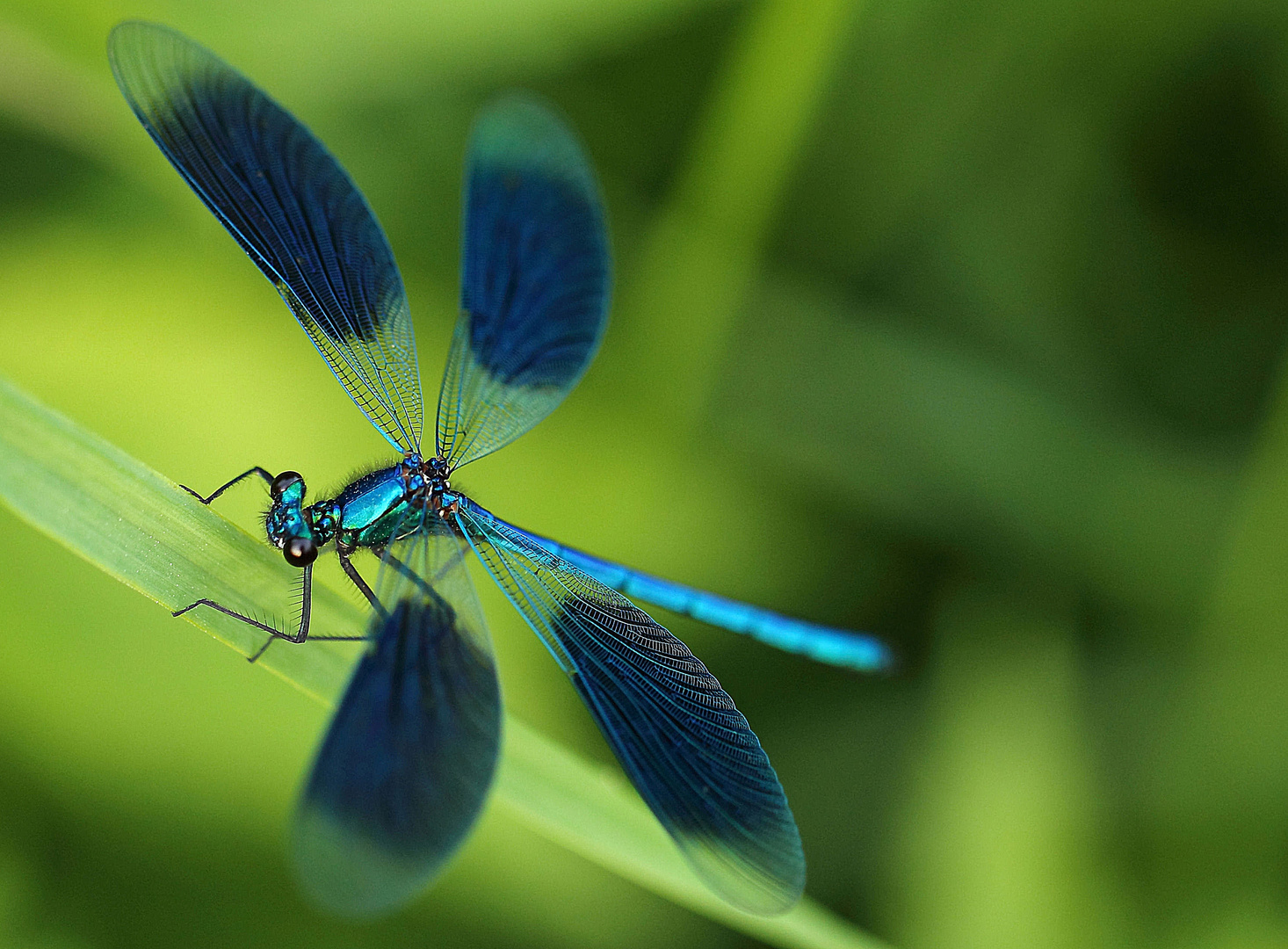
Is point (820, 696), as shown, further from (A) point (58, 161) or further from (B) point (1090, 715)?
(A) point (58, 161)

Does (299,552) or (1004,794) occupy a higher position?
(1004,794)

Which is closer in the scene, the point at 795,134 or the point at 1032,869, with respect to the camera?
the point at 1032,869

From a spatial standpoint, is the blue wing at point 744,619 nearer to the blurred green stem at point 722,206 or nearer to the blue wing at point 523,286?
the blue wing at point 523,286

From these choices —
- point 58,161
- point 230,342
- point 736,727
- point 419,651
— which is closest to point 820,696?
point 736,727

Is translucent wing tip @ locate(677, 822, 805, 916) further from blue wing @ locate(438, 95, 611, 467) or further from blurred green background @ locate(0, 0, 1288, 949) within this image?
blue wing @ locate(438, 95, 611, 467)

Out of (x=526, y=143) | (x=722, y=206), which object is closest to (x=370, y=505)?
(x=526, y=143)

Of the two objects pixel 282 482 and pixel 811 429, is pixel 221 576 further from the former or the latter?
pixel 811 429
